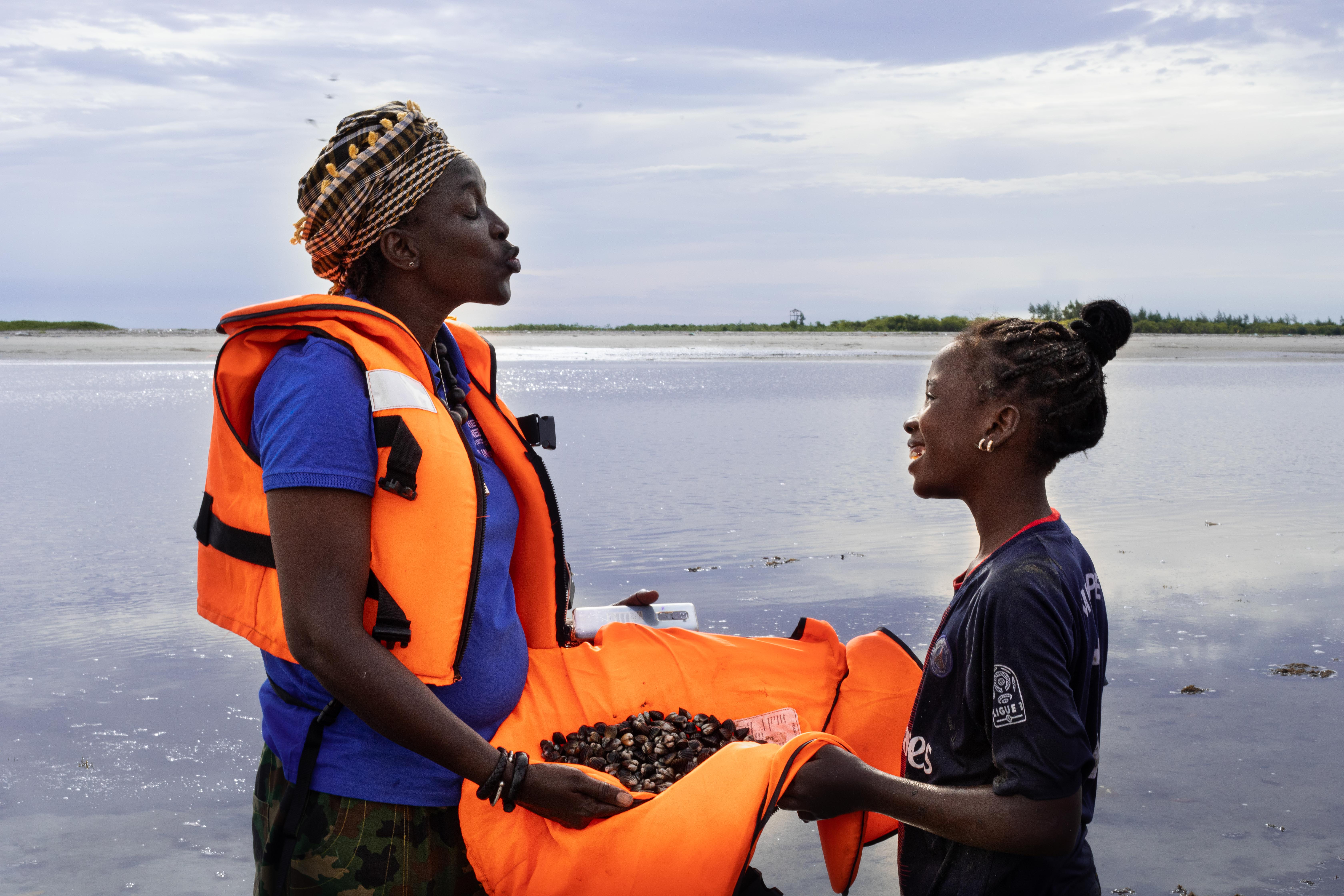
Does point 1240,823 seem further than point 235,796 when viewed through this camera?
No

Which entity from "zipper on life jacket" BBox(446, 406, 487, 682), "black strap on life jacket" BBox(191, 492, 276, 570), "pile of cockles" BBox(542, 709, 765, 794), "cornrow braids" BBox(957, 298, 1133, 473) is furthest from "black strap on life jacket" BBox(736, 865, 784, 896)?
"black strap on life jacket" BBox(191, 492, 276, 570)

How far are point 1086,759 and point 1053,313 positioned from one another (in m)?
1.65

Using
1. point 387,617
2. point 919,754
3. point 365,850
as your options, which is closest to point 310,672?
point 387,617

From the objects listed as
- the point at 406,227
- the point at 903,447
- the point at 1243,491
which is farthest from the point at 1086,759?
the point at 903,447

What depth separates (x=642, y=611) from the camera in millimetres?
3266

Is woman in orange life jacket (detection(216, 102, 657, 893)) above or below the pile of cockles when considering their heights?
above

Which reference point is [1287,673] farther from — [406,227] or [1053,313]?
[406,227]

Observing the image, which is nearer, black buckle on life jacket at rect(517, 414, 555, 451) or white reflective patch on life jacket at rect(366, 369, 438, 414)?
white reflective patch on life jacket at rect(366, 369, 438, 414)

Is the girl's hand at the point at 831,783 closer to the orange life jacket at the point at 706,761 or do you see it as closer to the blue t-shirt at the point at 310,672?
the orange life jacket at the point at 706,761

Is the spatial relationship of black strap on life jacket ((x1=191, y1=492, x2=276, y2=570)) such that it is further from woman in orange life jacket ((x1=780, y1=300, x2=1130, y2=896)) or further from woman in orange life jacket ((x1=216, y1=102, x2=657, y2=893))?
woman in orange life jacket ((x1=780, y1=300, x2=1130, y2=896))

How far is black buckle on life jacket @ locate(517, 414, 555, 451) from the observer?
9.48 feet

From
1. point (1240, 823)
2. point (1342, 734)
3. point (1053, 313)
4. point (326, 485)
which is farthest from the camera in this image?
point (1342, 734)

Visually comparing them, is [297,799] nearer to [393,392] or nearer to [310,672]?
[310,672]

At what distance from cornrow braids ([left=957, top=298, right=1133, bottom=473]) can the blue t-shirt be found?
113cm
